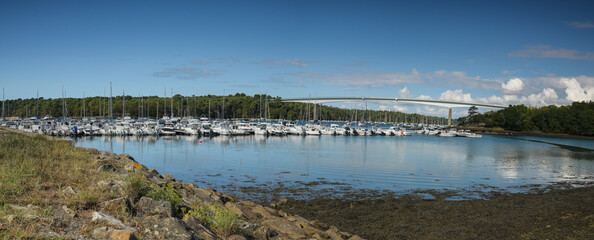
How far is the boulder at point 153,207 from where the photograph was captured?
7260 millimetres

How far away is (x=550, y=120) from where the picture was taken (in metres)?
129

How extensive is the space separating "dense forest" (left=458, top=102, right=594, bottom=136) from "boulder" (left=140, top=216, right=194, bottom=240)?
139854 mm

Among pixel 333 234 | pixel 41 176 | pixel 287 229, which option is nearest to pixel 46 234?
pixel 41 176

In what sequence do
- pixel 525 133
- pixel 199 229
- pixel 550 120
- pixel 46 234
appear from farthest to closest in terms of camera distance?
pixel 550 120 → pixel 525 133 → pixel 199 229 → pixel 46 234

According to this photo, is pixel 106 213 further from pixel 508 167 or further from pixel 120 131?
pixel 120 131

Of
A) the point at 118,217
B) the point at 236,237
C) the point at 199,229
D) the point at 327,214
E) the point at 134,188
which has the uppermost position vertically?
the point at 134,188

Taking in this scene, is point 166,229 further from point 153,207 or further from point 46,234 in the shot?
point 46,234

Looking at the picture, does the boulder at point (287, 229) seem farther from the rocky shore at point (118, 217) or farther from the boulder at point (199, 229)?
the boulder at point (199, 229)

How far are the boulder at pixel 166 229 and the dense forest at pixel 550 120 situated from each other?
139854mm

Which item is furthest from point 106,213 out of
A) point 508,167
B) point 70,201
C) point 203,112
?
point 203,112

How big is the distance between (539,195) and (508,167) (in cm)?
1673

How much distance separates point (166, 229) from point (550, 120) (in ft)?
498

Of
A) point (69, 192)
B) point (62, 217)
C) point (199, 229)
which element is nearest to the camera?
point (62, 217)

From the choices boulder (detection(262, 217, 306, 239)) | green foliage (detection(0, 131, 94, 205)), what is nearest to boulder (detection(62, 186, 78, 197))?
green foliage (detection(0, 131, 94, 205))
